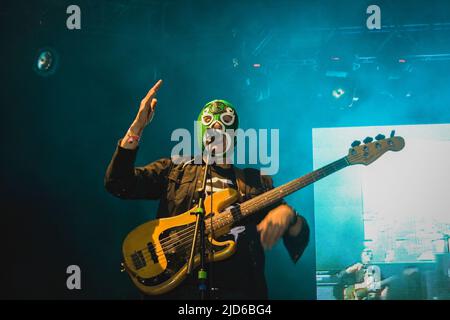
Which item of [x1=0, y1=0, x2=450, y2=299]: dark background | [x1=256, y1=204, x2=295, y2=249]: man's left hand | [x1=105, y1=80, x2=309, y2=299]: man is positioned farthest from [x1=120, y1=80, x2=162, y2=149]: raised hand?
[x1=0, y1=0, x2=450, y2=299]: dark background

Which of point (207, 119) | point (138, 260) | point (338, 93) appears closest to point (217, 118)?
point (207, 119)

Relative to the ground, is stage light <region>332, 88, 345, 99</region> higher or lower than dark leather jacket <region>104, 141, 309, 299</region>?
higher

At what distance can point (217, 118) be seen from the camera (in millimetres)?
3904

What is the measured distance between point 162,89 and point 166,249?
2085mm

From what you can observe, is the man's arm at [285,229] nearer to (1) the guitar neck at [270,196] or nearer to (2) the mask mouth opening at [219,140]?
(1) the guitar neck at [270,196]

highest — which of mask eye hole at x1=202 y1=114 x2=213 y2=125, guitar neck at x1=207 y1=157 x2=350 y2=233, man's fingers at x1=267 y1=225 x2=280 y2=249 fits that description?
mask eye hole at x1=202 y1=114 x2=213 y2=125

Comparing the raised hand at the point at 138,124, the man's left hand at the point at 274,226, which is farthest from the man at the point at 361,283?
the raised hand at the point at 138,124

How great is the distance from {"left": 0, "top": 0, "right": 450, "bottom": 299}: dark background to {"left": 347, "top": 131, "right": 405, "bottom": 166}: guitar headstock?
1.09 meters

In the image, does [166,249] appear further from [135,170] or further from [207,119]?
[207,119]

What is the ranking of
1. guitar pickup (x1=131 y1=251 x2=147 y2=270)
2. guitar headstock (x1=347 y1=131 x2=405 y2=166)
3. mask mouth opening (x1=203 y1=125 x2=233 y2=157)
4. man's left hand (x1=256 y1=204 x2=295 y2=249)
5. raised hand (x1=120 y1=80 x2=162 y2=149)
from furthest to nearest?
1. guitar headstock (x1=347 y1=131 x2=405 y2=166)
2. mask mouth opening (x1=203 y1=125 x2=233 y2=157)
3. man's left hand (x1=256 y1=204 x2=295 y2=249)
4. guitar pickup (x1=131 y1=251 x2=147 y2=270)
5. raised hand (x1=120 y1=80 x2=162 y2=149)

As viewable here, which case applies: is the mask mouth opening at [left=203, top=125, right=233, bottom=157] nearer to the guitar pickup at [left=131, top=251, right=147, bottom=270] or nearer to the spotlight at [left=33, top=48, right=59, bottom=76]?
the guitar pickup at [left=131, top=251, right=147, bottom=270]

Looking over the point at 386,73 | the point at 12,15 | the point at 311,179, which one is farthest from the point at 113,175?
the point at 386,73

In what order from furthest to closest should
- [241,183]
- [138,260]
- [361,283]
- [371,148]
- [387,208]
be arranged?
[387,208] < [361,283] < [371,148] < [241,183] < [138,260]

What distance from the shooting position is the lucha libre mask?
3.90 meters
